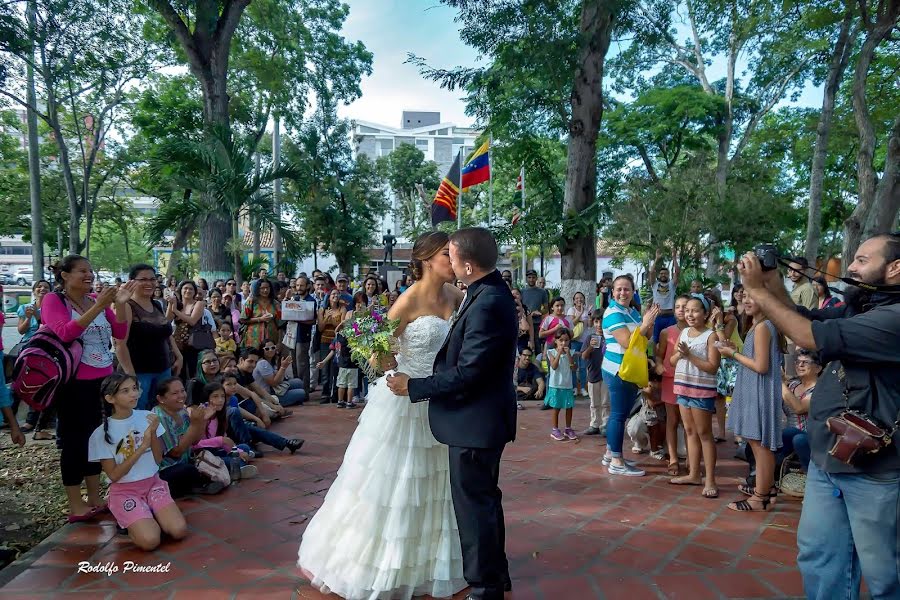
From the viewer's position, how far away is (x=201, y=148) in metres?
10.2

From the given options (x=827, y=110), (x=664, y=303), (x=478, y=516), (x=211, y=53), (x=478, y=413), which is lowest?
(x=478, y=516)

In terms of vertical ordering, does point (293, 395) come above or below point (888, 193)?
below

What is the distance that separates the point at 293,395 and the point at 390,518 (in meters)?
5.48

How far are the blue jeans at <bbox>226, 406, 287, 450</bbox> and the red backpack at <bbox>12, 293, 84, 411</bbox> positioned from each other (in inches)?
75.2

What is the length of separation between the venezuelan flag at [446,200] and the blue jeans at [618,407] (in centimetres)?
1168

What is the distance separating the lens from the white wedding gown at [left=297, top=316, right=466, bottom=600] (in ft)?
10.00

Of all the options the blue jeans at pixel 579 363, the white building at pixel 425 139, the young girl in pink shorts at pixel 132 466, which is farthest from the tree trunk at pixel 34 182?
the white building at pixel 425 139

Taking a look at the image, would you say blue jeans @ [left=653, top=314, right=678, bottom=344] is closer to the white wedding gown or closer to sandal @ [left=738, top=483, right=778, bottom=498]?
sandal @ [left=738, top=483, right=778, bottom=498]

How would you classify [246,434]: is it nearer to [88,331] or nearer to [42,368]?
[88,331]

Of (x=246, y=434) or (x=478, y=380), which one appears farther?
(x=246, y=434)

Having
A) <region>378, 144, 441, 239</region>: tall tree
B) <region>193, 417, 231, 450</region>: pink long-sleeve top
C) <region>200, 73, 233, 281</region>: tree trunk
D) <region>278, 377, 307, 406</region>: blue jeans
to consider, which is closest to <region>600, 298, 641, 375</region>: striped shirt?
<region>193, 417, 231, 450</region>: pink long-sleeve top

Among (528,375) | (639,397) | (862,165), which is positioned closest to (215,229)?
(528,375)

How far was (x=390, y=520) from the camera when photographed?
3.07 metres

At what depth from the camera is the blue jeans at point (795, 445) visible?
4.46 metres
